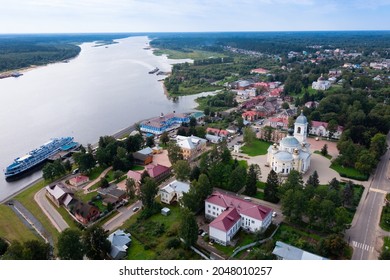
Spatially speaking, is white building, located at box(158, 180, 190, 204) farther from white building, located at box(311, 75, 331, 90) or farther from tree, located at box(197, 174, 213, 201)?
white building, located at box(311, 75, 331, 90)

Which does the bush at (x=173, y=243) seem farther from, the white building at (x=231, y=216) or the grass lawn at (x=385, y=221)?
the grass lawn at (x=385, y=221)

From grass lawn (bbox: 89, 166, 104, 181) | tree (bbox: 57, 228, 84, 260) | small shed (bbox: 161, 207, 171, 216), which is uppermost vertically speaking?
tree (bbox: 57, 228, 84, 260)

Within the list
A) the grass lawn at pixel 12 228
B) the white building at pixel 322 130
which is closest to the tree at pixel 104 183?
the grass lawn at pixel 12 228

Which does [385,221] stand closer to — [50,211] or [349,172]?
[349,172]

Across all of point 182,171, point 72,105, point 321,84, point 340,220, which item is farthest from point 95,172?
point 321,84

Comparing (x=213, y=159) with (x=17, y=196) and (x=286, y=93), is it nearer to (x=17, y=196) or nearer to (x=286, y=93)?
(x=17, y=196)

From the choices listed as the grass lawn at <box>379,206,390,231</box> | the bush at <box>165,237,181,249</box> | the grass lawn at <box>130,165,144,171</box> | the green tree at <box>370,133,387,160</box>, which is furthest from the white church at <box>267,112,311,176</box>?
the bush at <box>165,237,181,249</box>
